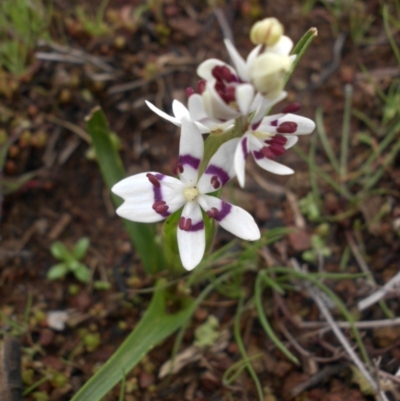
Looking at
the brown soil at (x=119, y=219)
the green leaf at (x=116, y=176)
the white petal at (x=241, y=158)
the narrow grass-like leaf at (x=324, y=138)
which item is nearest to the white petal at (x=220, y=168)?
the white petal at (x=241, y=158)

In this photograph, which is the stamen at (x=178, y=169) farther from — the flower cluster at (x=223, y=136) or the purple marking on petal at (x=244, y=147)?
the purple marking on petal at (x=244, y=147)

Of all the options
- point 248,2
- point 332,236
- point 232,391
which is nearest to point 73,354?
point 232,391

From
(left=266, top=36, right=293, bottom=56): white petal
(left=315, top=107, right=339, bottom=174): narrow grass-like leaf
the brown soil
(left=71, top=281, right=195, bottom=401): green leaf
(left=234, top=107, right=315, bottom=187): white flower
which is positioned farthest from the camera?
(left=315, top=107, right=339, bottom=174): narrow grass-like leaf

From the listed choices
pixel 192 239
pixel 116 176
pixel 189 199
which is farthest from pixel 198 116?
pixel 116 176

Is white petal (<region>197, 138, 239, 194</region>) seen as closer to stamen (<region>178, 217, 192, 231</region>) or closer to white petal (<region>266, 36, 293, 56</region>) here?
stamen (<region>178, 217, 192, 231</region>)

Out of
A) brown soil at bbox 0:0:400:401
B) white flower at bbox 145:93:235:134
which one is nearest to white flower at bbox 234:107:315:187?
white flower at bbox 145:93:235:134

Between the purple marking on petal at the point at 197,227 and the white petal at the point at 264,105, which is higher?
the white petal at the point at 264,105

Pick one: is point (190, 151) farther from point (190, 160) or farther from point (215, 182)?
point (215, 182)
